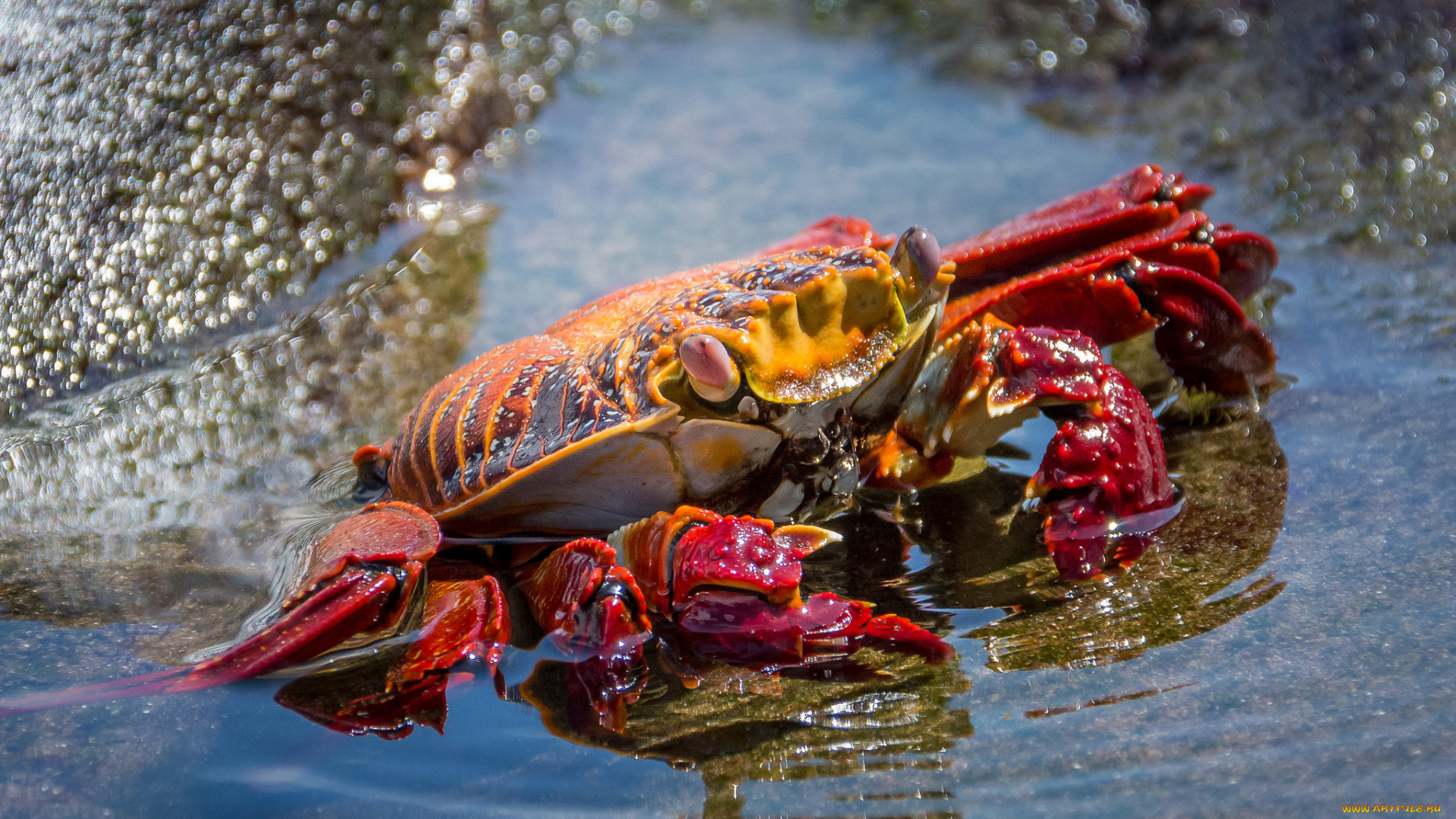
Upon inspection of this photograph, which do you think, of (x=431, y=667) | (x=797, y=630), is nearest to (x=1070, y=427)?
(x=797, y=630)

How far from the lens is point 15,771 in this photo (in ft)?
6.15

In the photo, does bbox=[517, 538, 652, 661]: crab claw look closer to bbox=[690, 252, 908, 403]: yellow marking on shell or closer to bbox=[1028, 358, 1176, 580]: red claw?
bbox=[690, 252, 908, 403]: yellow marking on shell

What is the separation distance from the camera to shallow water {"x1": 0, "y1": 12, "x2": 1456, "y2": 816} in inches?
66.0

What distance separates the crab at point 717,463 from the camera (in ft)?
6.59

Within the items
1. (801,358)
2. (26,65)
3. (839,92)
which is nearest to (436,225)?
(26,65)

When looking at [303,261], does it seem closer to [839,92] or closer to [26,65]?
[26,65]

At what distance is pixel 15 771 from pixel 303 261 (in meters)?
2.26

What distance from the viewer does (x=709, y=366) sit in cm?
200

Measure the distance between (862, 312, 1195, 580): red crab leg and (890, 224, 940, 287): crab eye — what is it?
21 cm

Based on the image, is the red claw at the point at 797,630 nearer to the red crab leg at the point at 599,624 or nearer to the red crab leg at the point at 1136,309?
the red crab leg at the point at 599,624

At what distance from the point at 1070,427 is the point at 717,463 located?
75 cm

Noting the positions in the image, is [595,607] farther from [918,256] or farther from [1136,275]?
[1136,275]

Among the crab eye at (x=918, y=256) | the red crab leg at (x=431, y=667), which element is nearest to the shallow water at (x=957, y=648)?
the red crab leg at (x=431, y=667)

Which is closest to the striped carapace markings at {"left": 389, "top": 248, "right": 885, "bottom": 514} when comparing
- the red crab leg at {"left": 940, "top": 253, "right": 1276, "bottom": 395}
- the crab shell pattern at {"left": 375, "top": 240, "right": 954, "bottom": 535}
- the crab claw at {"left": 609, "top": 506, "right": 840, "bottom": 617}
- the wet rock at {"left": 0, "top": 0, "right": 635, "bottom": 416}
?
the crab shell pattern at {"left": 375, "top": 240, "right": 954, "bottom": 535}
